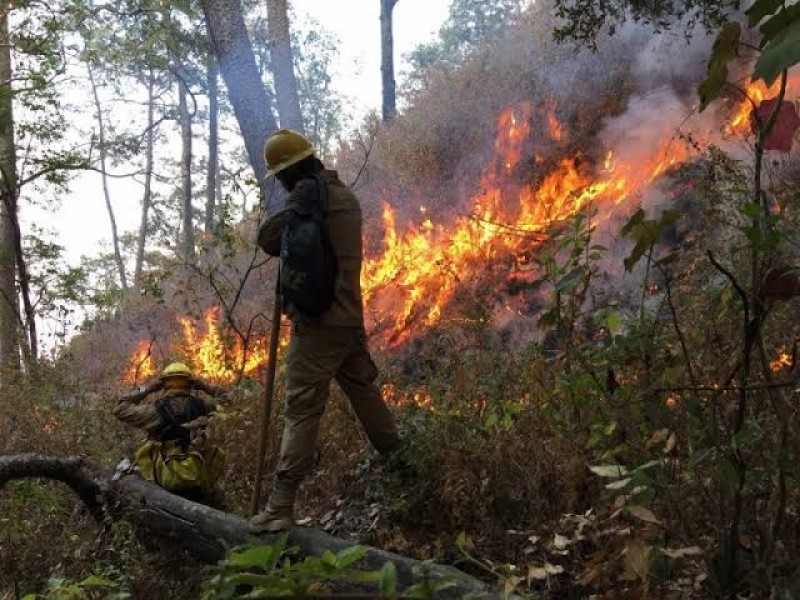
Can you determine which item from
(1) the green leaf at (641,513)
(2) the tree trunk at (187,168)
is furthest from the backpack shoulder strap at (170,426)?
(2) the tree trunk at (187,168)

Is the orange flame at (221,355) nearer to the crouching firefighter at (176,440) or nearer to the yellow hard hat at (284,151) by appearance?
the crouching firefighter at (176,440)

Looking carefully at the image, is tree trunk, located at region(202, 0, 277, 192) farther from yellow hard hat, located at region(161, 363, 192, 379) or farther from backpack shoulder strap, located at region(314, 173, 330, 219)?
backpack shoulder strap, located at region(314, 173, 330, 219)

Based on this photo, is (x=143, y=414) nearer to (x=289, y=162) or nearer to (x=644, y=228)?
(x=289, y=162)

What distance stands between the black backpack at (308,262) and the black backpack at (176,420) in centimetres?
154

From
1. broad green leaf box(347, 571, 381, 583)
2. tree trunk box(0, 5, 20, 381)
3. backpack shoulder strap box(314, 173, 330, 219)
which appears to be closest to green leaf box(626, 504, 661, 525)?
broad green leaf box(347, 571, 381, 583)

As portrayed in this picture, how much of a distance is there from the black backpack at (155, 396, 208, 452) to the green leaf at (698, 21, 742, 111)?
424 cm

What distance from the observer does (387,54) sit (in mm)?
20891

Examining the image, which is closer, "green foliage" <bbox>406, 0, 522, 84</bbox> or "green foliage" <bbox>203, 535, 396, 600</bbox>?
"green foliage" <bbox>203, 535, 396, 600</bbox>

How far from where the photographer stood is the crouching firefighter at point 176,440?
510 centimetres

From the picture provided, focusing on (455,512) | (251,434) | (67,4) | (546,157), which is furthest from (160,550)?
(67,4)

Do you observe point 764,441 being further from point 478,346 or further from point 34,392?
point 34,392

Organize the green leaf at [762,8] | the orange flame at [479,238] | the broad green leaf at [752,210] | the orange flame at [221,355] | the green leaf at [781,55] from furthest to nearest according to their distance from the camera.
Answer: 1. the orange flame at [479,238]
2. the orange flame at [221,355]
3. the broad green leaf at [752,210]
4. the green leaf at [762,8]
5. the green leaf at [781,55]

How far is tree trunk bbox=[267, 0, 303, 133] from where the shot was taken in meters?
12.4

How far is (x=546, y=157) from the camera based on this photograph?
12.3m
